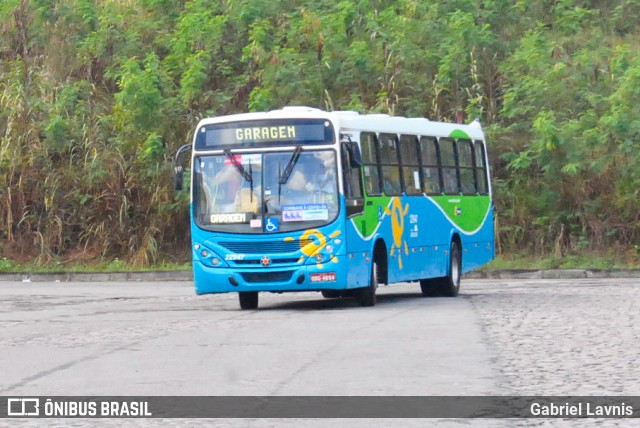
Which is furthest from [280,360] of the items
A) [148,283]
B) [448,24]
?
[448,24]

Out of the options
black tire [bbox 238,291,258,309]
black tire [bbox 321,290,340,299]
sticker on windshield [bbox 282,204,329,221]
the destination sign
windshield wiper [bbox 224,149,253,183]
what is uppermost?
the destination sign

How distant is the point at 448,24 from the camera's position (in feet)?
126

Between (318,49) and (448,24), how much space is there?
142 inches

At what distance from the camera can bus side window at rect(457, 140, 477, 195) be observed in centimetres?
2803

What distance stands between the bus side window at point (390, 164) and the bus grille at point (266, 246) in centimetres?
266

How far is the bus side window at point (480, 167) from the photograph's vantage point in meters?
29.1

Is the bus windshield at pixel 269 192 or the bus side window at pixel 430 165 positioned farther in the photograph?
the bus side window at pixel 430 165

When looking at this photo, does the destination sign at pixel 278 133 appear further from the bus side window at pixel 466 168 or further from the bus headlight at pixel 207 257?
the bus side window at pixel 466 168

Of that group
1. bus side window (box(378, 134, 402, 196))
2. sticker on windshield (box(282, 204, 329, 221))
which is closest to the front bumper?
sticker on windshield (box(282, 204, 329, 221))

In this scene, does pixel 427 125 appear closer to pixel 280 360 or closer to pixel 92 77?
pixel 280 360

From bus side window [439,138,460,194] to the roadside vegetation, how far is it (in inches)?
264

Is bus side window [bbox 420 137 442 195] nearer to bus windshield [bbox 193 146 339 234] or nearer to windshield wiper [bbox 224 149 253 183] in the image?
bus windshield [bbox 193 146 339 234]

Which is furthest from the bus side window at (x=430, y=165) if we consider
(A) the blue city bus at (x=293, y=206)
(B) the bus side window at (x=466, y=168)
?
(A) the blue city bus at (x=293, y=206)

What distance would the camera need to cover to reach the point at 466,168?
28.3 metres
